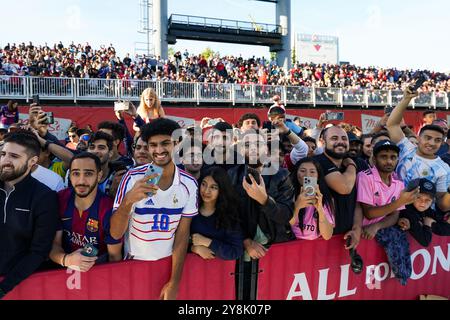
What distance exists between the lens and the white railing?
15.5m

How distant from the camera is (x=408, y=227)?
3.67 meters

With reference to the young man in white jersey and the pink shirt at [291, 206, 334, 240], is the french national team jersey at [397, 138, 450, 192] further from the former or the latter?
the young man in white jersey

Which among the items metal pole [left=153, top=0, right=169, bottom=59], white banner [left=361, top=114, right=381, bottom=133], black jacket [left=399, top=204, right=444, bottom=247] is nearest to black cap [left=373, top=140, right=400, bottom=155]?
black jacket [left=399, top=204, right=444, bottom=247]

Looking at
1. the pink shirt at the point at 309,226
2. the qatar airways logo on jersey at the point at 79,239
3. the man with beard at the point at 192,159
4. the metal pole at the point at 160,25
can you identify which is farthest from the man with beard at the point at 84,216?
the metal pole at the point at 160,25

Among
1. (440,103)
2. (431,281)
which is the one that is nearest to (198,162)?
(431,281)

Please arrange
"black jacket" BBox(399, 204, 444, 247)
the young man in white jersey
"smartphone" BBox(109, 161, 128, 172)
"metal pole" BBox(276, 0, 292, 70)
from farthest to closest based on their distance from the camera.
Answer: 1. "metal pole" BBox(276, 0, 292, 70)
2. "black jacket" BBox(399, 204, 444, 247)
3. "smartphone" BBox(109, 161, 128, 172)
4. the young man in white jersey

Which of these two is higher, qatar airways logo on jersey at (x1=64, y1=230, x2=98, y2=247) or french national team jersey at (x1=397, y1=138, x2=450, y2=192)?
french national team jersey at (x1=397, y1=138, x2=450, y2=192)

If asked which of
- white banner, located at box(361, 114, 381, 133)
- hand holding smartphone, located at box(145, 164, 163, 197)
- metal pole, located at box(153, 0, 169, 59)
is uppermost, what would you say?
metal pole, located at box(153, 0, 169, 59)

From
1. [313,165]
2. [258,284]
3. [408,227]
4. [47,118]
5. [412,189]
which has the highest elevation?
[47,118]

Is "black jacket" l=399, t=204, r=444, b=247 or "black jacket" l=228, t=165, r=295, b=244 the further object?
"black jacket" l=399, t=204, r=444, b=247

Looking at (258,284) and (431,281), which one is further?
(431,281)

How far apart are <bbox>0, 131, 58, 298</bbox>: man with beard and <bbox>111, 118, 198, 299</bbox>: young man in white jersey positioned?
18.4 inches

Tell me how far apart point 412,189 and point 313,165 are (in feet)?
3.00
